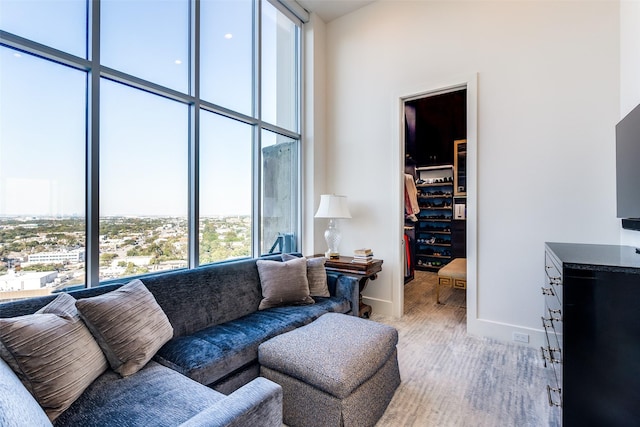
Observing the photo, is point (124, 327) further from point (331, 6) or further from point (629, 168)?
point (331, 6)

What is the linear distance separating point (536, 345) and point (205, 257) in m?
3.07

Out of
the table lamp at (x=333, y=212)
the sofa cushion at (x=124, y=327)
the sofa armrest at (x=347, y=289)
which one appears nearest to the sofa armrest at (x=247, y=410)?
the sofa cushion at (x=124, y=327)

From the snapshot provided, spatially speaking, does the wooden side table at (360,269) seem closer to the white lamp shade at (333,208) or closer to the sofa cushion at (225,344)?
the white lamp shade at (333,208)

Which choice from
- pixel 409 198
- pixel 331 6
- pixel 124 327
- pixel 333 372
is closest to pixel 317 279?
pixel 333 372

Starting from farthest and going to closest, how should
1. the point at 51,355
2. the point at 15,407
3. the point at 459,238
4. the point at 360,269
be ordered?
the point at 459,238, the point at 360,269, the point at 51,355, the point at 15,407

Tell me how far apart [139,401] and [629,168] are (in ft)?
9.83

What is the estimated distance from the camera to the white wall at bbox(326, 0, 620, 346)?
2.46m

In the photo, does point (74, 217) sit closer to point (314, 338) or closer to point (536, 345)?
point (314, 338)

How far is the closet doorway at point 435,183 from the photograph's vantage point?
5332 mm

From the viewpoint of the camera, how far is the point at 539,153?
2666 millimetres

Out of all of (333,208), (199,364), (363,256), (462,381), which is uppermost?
(333,208)

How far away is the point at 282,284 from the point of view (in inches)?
102

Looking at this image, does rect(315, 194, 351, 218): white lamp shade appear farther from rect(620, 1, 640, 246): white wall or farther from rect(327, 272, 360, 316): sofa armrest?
rect(620, 1, 640, 246): white wall

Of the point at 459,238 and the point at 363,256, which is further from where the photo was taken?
the point at 459,238
